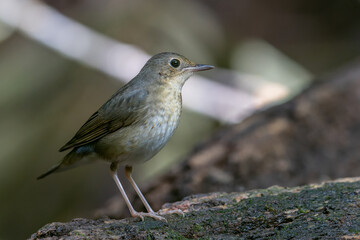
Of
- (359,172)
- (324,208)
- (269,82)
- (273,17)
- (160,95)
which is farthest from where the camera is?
(273,17)

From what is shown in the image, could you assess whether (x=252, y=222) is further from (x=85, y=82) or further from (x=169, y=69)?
(x=85, y=82)

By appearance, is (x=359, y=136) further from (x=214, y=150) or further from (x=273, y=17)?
(x=273, y=17)

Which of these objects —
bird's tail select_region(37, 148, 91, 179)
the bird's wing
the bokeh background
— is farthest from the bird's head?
the bokeh background

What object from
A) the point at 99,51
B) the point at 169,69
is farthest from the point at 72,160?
the point at 99,51

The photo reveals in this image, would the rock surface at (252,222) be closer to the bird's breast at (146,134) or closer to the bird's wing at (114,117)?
the bird's breast at (146,134)

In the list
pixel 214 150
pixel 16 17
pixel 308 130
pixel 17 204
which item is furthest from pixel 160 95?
pixel 16 17

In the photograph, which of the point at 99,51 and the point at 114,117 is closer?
the point at 114,117
